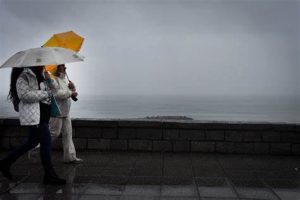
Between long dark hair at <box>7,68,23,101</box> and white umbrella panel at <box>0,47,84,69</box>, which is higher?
white umbrella panel at <box>0,47,84,69</box>

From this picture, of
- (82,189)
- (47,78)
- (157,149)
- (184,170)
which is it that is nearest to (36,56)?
(47,78)

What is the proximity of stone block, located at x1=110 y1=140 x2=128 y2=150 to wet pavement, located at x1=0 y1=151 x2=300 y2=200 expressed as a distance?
0.24m

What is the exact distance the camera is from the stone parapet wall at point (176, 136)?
7.53 m

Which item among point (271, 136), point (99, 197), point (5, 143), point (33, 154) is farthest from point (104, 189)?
point (271, 136)

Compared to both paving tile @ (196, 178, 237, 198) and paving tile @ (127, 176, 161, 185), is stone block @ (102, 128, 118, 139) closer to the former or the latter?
paving tile @ (127, 176, 161, 185)

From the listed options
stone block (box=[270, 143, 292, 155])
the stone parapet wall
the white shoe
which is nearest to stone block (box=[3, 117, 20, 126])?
the stone parapet wall

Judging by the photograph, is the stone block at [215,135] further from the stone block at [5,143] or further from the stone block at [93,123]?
the stone block at [5,143]

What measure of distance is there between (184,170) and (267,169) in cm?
134

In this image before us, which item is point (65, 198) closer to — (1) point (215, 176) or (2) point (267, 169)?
(1) point (215, 176)

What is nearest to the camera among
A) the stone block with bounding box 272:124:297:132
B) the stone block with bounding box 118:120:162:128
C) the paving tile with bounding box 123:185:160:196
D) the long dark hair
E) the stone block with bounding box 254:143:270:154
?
the paving tile with bounding box 123:185:160:196

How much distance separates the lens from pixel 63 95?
238 inches

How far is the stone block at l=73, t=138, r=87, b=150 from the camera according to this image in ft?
25.7

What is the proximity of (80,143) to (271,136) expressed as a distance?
145 inches

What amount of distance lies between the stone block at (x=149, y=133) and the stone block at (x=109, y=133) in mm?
434
